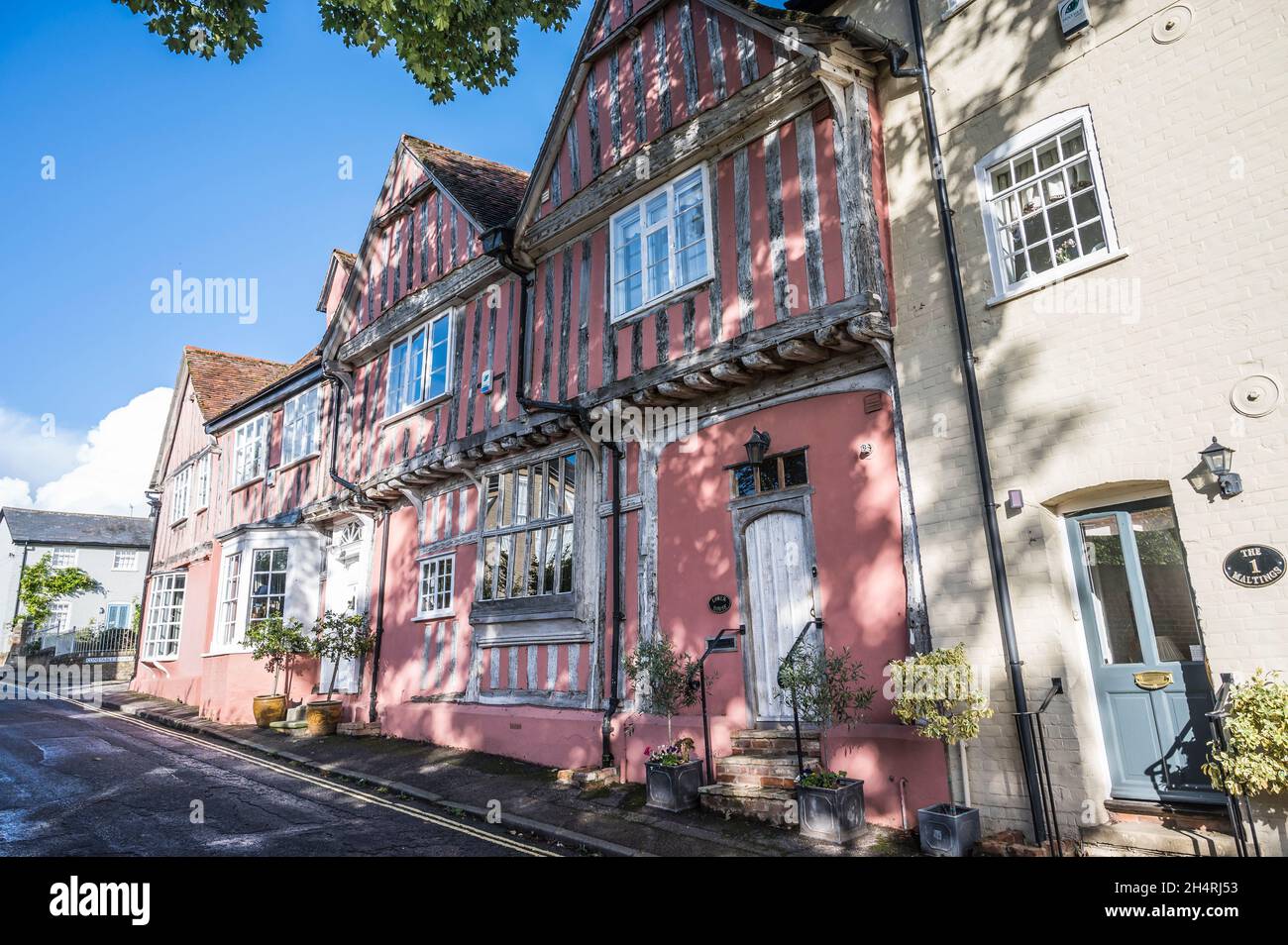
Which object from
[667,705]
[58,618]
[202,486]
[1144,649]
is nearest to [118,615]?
[58,618]

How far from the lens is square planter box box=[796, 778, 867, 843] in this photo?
6066 millimetres

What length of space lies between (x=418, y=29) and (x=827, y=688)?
25.8ft

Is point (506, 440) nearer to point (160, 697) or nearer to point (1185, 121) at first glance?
point (1185, 121)

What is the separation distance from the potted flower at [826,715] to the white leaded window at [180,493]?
2076 cm

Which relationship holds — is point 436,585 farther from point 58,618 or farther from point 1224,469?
point 58,618

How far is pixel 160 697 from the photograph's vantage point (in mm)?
19891

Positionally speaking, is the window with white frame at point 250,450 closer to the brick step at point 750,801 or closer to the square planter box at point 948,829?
the brick step at point 750,801

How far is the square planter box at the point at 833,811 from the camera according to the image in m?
6.07

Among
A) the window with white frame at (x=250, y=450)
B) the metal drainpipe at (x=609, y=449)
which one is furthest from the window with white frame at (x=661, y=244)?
the window with white frame at (x=250, y=450)

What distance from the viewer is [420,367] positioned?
44.3ft
